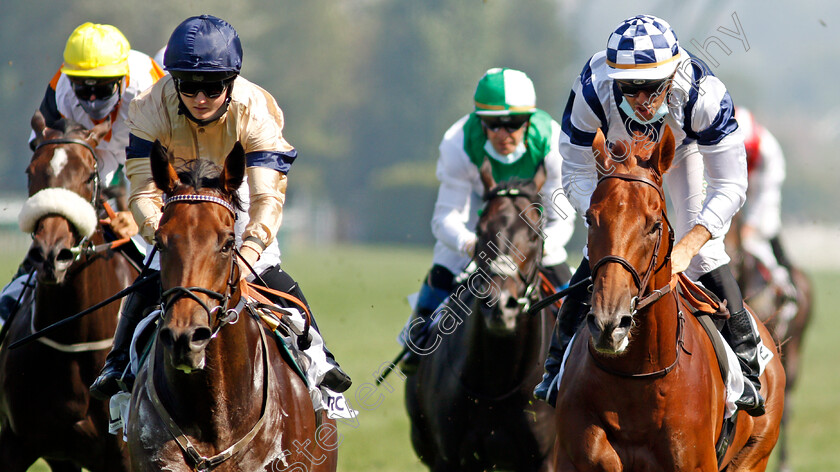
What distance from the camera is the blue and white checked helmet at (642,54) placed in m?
4.52

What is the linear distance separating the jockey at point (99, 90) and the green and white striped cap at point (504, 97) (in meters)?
2.11

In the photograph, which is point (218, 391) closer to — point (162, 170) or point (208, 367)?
point (208, 367)

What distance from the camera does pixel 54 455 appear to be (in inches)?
219

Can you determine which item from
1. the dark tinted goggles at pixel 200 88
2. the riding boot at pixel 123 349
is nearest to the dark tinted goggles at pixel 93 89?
the riding boot at pixel 123 349

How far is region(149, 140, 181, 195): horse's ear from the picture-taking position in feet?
12.8

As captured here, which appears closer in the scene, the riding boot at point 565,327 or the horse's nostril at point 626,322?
the horse's nostril at point 626,322

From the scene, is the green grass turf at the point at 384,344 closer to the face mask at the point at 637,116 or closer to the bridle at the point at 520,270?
the bridle at the point at 520,270

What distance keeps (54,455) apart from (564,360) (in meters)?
2.72

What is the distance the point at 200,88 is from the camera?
4480 millimetres

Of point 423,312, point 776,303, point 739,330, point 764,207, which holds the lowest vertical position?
point 776,303

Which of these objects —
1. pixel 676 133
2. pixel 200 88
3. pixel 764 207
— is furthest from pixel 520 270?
pixel 764 207

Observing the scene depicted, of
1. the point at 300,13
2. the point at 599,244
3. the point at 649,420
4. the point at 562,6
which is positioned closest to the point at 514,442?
the point at 649,420

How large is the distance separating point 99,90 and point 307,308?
2590 millimetres

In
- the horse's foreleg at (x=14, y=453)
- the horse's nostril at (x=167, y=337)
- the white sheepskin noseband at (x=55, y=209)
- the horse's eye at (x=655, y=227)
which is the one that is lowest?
the horse's foreleg at (x=14, y=453)
